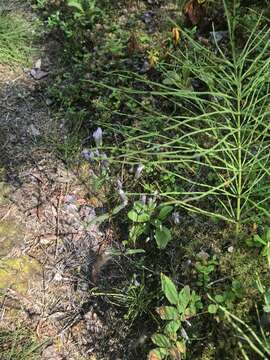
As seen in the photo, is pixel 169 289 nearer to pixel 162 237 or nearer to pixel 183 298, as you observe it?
pixel 183 298

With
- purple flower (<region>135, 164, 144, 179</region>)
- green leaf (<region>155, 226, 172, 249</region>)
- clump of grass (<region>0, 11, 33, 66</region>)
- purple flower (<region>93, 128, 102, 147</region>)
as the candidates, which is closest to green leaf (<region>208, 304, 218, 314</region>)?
green leaf (<region>155, 226, 172, 249</region>)

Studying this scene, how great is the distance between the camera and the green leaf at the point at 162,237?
254 centimetres

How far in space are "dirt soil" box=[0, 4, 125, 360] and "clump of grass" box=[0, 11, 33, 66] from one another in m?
0.48

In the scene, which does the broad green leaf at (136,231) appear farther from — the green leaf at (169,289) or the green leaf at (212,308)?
the green leaf at (212,308)

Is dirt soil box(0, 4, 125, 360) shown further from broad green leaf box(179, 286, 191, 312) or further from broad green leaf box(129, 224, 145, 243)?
broad green leaf box(179, 286, 191, 312)

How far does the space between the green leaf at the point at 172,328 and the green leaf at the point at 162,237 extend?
44 centimetres

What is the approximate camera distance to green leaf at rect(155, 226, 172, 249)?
100 inches

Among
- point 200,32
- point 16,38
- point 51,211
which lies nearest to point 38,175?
point 51,211

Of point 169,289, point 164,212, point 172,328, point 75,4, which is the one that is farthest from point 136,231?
point 75,4

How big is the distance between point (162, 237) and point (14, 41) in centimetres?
214

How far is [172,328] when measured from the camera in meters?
2.22

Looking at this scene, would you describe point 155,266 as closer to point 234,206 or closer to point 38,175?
point 234,206

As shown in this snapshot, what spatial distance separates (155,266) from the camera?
2.64 m

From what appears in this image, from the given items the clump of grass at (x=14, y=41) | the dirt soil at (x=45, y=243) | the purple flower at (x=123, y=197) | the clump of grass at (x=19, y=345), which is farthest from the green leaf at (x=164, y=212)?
the clump of grass at (x=14, y=41)
